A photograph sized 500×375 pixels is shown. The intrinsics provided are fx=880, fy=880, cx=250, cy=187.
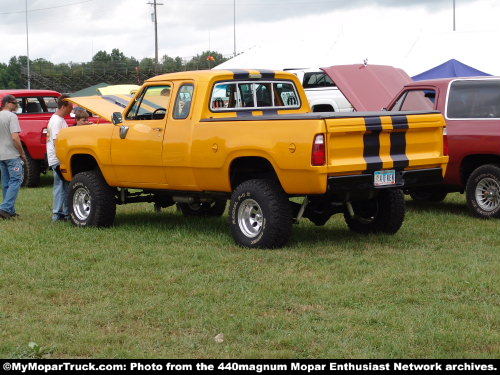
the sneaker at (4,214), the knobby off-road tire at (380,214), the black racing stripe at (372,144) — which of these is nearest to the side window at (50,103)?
the sneaker at (4,214)

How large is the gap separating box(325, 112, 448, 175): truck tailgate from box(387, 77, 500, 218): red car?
76.6 inches

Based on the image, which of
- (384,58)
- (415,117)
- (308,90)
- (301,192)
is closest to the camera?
(301,192)

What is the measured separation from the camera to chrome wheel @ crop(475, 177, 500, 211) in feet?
38.0

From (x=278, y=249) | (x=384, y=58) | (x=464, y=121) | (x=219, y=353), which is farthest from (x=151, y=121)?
(x=384, y=58)

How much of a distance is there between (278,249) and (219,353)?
12.4 ft

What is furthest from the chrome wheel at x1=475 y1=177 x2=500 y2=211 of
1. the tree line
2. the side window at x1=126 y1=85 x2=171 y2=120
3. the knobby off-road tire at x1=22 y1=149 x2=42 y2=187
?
the tree line

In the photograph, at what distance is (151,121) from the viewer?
10.3 m

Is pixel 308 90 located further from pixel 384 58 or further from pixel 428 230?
pixel 428 230

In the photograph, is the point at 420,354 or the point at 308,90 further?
the point at 308,90

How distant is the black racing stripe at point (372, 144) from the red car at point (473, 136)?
2.88 metres

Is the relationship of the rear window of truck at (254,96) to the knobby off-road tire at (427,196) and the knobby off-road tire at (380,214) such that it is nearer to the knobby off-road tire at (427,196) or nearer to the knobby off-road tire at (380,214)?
the knobby off-road tire at (380,214)

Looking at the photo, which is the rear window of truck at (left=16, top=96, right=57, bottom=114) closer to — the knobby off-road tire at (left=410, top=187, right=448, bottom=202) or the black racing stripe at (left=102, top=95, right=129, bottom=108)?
the black racing stripe at (left=102, top=95, right=129, bottom=108)

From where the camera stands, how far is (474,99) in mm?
11820
